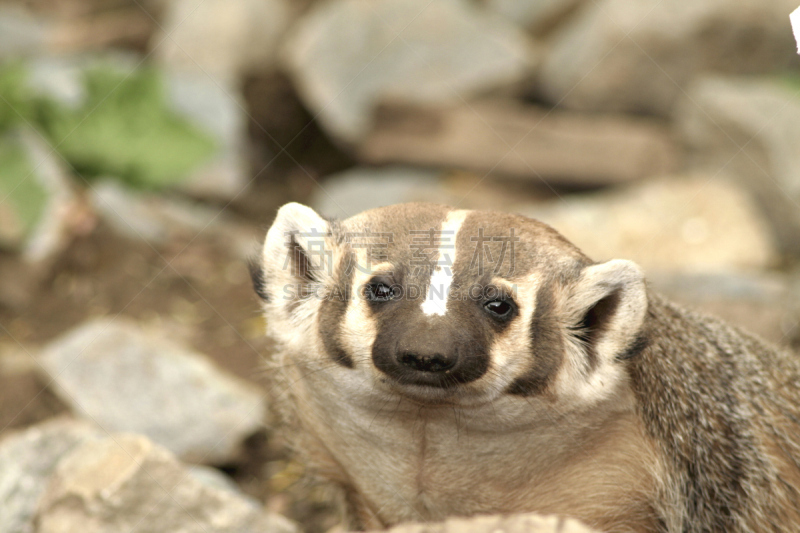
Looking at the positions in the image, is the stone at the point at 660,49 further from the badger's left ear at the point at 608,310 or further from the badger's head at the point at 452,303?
the badger's left ear at the point at 608,310

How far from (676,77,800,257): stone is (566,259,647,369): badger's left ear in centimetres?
521

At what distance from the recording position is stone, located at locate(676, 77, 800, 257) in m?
7.37

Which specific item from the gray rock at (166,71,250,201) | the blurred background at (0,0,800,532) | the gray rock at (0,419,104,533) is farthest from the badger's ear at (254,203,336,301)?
the gray rock at (166,71,250,201)

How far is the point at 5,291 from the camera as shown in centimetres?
692

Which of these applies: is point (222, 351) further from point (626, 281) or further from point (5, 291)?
point (626, 281)

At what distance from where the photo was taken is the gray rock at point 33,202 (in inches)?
275

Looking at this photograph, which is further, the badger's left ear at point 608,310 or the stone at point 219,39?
the stone at point 219,39

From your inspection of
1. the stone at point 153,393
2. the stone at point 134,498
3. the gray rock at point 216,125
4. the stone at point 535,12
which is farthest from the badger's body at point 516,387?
the stone at point 535,12

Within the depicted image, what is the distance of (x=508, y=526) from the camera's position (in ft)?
7.38

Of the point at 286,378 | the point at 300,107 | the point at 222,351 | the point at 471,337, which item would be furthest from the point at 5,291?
the point at 471,337

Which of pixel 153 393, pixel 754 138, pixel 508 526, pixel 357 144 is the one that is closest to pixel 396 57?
pixel 357 144

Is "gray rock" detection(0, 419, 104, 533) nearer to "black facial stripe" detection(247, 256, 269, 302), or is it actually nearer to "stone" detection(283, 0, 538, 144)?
"black facial stripe" detection(247, 256, 269, 302)

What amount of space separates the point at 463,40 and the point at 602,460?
6.39 m

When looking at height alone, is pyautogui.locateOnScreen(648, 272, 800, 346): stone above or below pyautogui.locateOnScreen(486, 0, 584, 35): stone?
below
